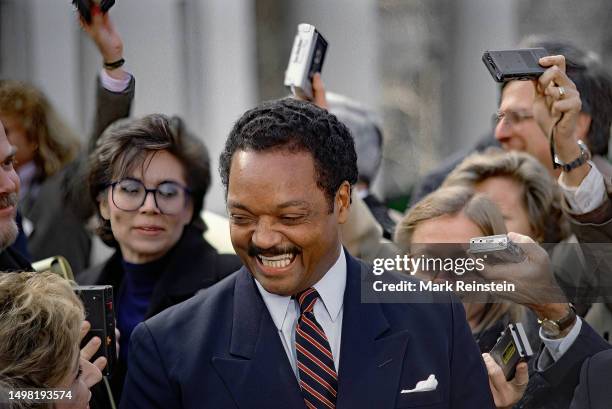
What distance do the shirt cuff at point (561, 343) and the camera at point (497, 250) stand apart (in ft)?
0.81

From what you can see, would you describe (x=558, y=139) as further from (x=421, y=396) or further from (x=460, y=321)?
(x=421, y=396)

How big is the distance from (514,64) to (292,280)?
866 millimetres

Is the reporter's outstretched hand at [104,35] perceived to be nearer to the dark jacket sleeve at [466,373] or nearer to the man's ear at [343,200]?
the man's ear at [343,200]

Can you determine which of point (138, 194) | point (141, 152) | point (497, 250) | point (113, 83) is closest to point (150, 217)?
point (138, 194)

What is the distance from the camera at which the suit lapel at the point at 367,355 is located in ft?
9.46

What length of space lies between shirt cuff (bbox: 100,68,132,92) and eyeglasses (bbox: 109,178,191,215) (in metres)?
0.30

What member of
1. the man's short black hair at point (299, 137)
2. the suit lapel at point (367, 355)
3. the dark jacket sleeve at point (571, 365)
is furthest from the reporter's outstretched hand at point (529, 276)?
the man's short black hair at point (299, 137)

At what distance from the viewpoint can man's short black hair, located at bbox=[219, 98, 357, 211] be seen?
290cm

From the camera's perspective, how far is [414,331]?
298 centimetres

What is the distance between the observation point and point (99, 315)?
3.18m

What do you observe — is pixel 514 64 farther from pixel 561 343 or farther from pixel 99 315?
pixel 99 315

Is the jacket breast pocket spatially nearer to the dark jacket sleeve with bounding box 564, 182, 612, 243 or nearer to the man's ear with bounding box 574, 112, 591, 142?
the dark jacket sleeve with bounding box 564, 182, 612, 243

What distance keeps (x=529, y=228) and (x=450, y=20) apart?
10138mm

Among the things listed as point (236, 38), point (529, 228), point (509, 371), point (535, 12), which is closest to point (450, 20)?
point (535, 12)
